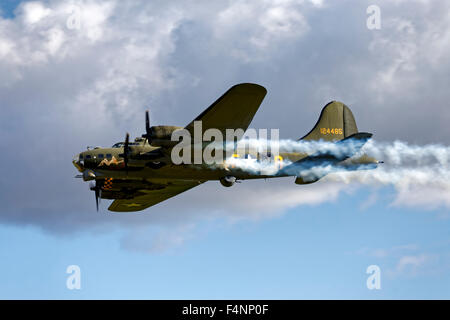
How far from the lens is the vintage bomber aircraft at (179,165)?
28703 mm

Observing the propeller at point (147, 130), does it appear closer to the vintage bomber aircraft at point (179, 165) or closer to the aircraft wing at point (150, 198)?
the vintage bomber aircraft at point (179, 165)

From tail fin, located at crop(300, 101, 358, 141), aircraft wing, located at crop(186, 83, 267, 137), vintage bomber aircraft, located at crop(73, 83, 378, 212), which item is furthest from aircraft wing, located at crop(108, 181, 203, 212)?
aircraft wing, located at crop(186, 83, 267, 137)

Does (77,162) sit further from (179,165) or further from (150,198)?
(150,198)

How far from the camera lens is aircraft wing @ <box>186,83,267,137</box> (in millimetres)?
27844

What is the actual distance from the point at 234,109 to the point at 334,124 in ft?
29.6

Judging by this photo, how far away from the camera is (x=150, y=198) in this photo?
38.8 metres

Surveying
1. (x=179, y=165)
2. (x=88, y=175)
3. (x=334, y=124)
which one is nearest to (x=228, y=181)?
(x=179, y=165)

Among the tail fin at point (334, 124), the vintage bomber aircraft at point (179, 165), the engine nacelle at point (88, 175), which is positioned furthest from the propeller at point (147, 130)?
the tail fin at point (334, 124)

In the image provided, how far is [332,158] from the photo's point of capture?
108ft

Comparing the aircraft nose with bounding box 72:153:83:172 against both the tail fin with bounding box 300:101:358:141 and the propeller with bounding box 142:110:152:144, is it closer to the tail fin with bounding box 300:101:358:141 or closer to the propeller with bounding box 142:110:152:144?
the propeller with bounding box 142:110:152:144
